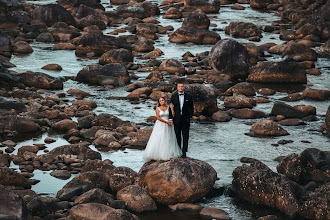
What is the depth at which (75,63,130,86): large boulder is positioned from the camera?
1185 inches

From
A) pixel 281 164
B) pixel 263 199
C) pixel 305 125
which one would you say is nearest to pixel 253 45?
pixel 305 125

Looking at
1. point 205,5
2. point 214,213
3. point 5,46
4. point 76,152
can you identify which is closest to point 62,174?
point 76,152

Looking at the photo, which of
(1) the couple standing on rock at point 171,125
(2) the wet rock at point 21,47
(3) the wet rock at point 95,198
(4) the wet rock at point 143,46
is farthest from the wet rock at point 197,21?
(3) the wet rock at point 95,198

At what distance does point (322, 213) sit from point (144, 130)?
26.1ft

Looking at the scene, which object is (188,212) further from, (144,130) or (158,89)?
(158,89)

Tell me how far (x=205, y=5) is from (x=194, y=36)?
12048 millimetres

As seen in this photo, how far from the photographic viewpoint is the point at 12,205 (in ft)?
49.5

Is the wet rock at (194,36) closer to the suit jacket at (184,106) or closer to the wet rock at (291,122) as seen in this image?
the wet rock at (291,122)

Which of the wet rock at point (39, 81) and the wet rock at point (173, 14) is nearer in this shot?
the wet rock at point (39, 81)

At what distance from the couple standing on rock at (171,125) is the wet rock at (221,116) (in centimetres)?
752

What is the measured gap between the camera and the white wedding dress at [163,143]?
1728cm

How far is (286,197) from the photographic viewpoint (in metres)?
16.5

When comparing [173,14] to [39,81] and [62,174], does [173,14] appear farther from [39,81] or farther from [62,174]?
[62,174]

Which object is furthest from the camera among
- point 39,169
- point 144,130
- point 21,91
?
point 21,91
